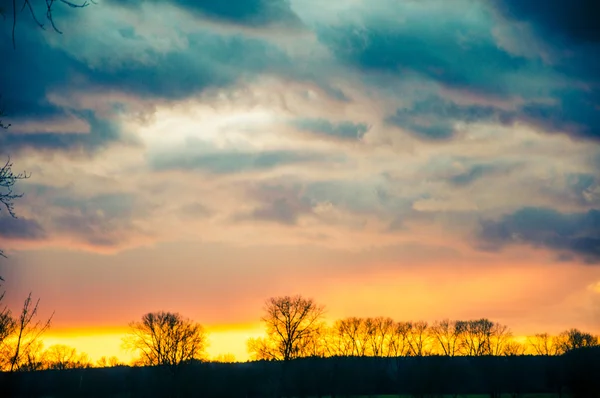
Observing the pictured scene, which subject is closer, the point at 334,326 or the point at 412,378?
the point at 412,378

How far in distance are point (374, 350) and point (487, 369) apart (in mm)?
28696

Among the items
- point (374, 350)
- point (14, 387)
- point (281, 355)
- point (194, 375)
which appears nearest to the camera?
point (14, 387)

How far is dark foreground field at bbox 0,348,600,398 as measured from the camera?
273 ft

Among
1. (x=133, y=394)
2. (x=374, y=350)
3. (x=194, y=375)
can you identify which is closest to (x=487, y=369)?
(x=374, y=350)

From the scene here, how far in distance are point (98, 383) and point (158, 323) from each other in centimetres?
1316

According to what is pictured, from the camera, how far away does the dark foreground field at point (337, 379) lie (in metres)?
83.2

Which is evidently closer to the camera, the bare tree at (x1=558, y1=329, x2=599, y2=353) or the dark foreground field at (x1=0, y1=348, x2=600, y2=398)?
the dark foreground field at (x1=0, y1=348, x2=600, y2=398)

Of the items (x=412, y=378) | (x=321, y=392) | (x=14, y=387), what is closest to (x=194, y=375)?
(x=321, y=392)

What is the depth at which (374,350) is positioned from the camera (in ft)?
411

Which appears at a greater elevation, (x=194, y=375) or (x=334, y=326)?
(x=334, y=326)

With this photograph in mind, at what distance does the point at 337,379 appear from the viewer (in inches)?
3698

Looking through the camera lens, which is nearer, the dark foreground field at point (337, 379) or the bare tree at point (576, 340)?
the dark foreground field at point (337, 379)

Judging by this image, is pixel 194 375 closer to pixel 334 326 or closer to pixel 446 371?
pixel 446 371

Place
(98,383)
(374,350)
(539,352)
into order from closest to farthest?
(98,383) < (374,350) < (539,352)
